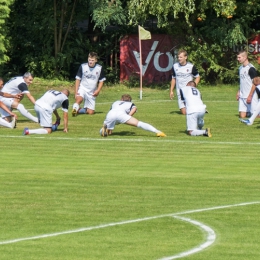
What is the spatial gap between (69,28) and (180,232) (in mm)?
30473

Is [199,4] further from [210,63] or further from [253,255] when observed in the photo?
[253,255]

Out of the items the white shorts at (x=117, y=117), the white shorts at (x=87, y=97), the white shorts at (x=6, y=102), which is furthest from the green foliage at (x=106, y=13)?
the white shorts at (x=117, y=117)

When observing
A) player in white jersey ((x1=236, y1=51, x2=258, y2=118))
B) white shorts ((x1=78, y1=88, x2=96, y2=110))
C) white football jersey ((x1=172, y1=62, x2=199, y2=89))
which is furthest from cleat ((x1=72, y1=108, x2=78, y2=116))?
player in white jersey ((x1=236, y1=51, x2=258, y2=118))

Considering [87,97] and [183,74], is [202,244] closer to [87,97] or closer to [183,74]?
[183,74]

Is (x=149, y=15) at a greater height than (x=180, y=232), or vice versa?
(x=149, y=15)

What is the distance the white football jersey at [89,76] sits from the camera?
29.4 metres

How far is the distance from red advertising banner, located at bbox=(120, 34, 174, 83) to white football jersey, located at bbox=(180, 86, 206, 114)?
17276 millimetres

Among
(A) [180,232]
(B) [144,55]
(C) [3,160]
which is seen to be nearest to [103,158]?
(C) [3,160]

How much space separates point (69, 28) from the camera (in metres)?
42.2

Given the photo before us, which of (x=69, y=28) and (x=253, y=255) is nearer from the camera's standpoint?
(x=253, y=255)

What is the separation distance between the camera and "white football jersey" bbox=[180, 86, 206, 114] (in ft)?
77.4

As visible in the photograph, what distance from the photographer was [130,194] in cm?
1548

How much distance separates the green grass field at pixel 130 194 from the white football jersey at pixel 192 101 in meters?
0.72

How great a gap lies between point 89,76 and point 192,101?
20.6 ft
